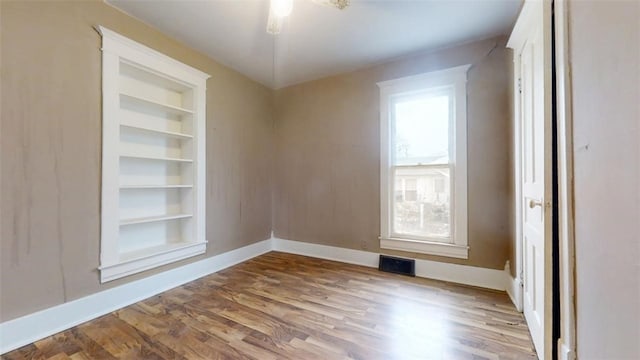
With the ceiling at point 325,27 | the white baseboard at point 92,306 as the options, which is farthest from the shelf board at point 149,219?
the ceiling at point 325,27

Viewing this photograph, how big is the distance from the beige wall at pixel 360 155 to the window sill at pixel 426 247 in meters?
0.07

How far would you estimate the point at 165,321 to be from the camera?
2008mm

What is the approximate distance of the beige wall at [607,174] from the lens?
0.77 m

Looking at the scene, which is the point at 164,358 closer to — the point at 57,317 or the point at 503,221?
the point at 57,317

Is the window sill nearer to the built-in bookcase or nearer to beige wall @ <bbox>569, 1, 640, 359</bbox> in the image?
beige wall @ <bbox>569, 1, 640, 359</bbox>

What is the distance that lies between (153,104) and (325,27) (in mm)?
1898

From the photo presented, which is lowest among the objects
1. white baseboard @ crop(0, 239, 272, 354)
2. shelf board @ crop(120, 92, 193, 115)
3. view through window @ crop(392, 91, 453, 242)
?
white baseboard @ crop(0, 239, 272, 354)

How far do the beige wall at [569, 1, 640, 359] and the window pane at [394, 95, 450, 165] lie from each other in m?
1.76

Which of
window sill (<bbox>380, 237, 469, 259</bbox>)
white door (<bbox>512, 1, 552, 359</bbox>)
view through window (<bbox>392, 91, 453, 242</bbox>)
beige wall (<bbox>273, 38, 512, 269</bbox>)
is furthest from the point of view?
view through window (<bbox>392, 91, 453, 242</bbox>)

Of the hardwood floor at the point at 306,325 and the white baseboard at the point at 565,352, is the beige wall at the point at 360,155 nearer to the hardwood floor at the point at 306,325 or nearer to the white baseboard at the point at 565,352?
the hardwood floor at the point at 306,325

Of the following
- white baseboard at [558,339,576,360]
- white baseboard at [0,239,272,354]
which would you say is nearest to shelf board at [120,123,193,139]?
white baseboard at [0,239,272,354]

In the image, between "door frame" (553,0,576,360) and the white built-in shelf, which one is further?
the white built-in shelf

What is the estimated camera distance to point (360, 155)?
11.1 ft

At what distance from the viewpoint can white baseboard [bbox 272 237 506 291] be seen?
8.60 ft
